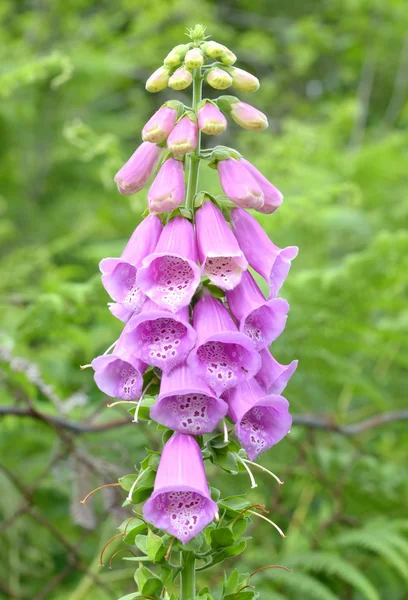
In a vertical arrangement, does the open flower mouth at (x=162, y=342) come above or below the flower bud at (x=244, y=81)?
below

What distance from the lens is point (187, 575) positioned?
0.86m

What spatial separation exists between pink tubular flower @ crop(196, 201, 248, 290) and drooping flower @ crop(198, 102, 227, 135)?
11cm

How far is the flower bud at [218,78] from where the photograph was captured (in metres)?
0.89

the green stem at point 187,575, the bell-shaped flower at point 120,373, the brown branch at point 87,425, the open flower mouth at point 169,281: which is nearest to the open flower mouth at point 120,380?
the bell-shaped flower at point 120,373

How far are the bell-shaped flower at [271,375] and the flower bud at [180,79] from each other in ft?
1.21

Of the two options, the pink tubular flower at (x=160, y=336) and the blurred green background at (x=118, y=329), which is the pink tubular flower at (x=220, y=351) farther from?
the blurred green background at (x=118, y=329)

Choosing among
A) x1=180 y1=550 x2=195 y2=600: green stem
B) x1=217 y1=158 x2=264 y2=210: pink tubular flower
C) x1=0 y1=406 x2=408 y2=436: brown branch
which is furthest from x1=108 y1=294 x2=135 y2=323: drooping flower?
x1=0 y1=406 x2=408 y2=436: brown branch

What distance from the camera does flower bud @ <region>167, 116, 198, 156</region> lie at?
0.86 m

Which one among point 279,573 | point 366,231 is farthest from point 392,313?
point 279,573

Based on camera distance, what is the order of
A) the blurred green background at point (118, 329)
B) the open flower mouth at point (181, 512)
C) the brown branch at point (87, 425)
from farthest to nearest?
the blurred green background at point (118, 329)
the brown branch at point (87, 425)
the open flower mouth at point (181, 512)

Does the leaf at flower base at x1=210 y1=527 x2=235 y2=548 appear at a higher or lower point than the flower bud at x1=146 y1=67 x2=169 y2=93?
lower

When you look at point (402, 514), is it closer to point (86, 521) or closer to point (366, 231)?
point (86, 521)

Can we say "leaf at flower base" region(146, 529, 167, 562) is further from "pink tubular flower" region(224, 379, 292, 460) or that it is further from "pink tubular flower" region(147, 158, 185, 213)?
"pink tubular flower" region(147, 158, 185, 213)

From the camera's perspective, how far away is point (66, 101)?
205 inches
